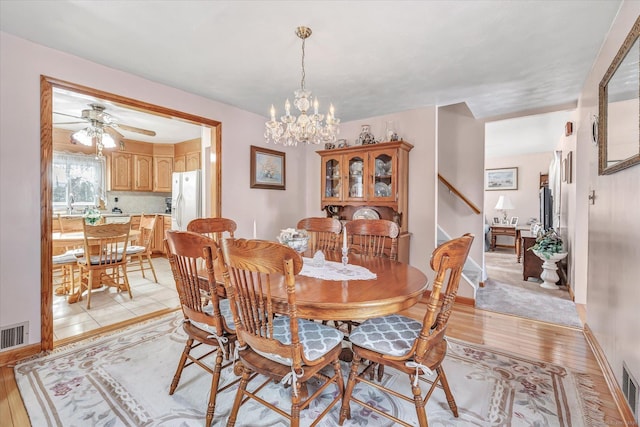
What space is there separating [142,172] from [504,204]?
27.2 ft

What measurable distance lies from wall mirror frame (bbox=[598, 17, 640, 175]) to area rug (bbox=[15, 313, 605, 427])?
4.55ft

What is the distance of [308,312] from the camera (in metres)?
1.30

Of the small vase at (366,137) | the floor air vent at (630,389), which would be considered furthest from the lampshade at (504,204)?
the floor air vent at (630,389)

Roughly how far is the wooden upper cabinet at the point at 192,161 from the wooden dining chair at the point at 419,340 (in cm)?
510

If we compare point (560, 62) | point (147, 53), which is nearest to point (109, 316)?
point (147, 53)

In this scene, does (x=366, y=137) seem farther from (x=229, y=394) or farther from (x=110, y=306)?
(x=110, y=306)

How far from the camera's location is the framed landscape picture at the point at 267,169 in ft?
12.4

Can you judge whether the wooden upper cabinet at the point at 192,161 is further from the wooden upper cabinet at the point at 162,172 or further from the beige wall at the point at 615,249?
A: the beige wall at the point at 615,249

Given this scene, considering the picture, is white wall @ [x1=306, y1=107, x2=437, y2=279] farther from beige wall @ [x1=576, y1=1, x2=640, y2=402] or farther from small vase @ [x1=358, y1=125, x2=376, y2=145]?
beige wall @ [x1=576, y1=1, x2=640, y2=402]

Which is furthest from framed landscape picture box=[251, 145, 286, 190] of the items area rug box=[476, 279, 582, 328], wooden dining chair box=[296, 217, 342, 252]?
area rug box=[476, 279, 582, 328]

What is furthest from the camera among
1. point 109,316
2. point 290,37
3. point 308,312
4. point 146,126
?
point 146,126

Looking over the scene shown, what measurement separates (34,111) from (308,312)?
2575mm

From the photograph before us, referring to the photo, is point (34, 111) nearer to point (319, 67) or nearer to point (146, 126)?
point (319, 67)

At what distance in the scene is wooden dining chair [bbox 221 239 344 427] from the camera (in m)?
1.15
